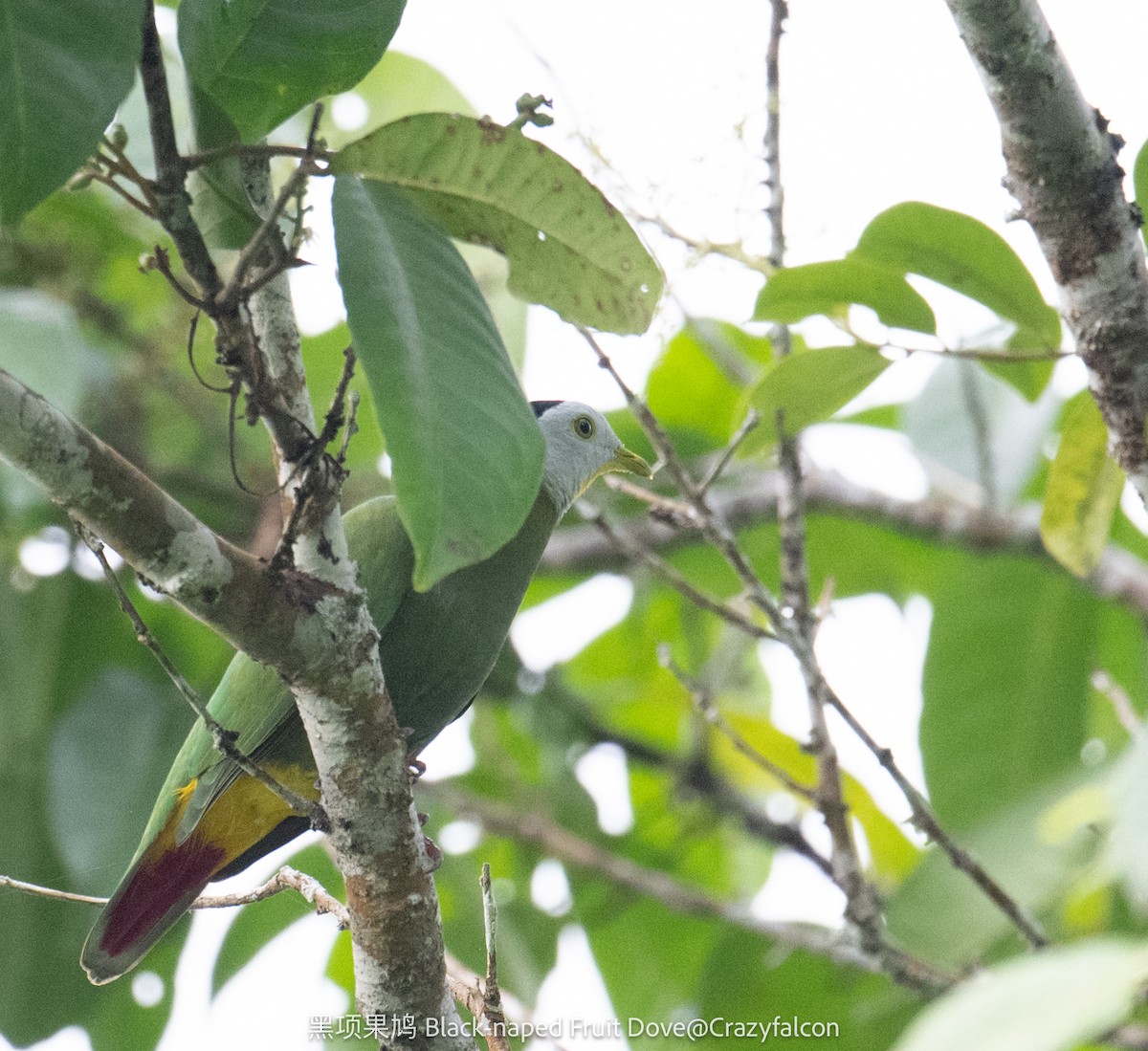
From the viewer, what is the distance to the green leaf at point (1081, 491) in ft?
7.73

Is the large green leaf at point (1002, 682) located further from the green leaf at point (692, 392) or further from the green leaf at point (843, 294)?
the green leaf at point (843, 294)

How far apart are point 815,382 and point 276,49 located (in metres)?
1.24

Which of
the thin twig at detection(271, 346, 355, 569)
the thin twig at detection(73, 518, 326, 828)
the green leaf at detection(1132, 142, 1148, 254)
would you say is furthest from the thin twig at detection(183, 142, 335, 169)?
the green leaf at detection(1132, 142, 1148, 254)

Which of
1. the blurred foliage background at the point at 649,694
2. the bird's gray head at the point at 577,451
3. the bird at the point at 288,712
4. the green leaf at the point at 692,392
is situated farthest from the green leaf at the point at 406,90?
the bird at the point at 288,712

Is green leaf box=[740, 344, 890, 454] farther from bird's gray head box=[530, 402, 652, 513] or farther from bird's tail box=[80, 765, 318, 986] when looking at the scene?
bird's tail box=[80, 765, 318, 986]

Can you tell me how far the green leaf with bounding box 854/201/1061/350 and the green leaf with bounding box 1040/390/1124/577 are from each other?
0.59ft

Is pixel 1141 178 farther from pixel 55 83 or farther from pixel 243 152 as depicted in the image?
pixel 55 83

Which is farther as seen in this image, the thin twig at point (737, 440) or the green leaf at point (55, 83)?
the thin twig at point (737, 440)

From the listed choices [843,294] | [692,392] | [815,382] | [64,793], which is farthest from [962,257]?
[64,793]

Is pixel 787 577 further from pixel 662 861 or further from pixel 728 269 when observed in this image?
pixel 662 861

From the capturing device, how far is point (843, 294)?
227 cm

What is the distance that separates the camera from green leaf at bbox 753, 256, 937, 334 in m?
2.22

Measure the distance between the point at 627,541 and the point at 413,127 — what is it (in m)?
1.48

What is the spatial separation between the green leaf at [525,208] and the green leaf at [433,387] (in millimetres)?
47
